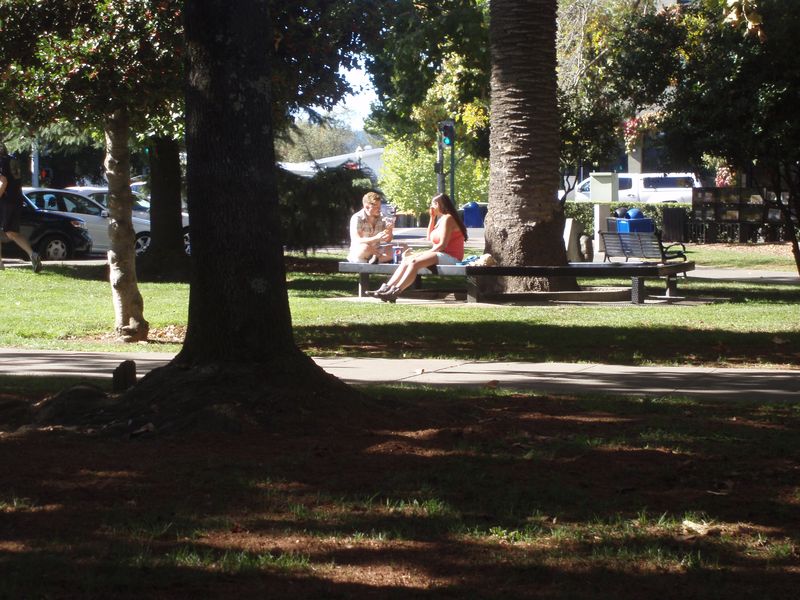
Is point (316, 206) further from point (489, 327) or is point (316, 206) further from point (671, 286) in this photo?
point (489, 327)

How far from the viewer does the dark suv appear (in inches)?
989

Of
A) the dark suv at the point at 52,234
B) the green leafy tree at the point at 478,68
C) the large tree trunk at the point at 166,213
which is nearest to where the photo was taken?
the green leafy tree at the point at 478,68

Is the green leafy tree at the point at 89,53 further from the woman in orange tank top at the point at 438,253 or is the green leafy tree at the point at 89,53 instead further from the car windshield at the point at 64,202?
the car windshield at the point at 64,202

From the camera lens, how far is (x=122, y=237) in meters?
12.9

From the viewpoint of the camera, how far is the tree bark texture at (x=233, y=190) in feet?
23.9

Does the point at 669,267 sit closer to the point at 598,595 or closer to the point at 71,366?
the point at 71,366

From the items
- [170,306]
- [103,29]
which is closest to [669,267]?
[170,306]

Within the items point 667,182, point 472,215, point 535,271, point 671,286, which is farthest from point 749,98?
point 667,182

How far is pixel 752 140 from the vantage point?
Result: 507 inches

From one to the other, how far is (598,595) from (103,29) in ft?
28.0

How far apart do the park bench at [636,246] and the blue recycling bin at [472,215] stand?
27587mm

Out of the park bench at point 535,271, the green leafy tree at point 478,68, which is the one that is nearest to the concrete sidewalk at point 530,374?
the park bench at point 535,271

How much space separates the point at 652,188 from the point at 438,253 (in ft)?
128

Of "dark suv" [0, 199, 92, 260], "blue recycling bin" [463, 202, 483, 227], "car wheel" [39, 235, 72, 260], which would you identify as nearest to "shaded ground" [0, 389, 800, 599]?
"dark suv" [0, 199, 92, 260]
